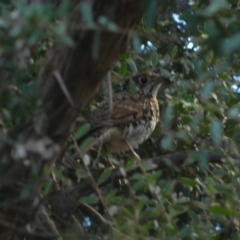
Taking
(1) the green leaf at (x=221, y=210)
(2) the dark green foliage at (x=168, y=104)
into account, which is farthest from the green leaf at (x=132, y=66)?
(1) the green leaf at (x=221, y=210)

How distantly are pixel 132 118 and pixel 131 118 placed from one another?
0.02 metres

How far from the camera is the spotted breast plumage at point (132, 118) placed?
576 centimetres

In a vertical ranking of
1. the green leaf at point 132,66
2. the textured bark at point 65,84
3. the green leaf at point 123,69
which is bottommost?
the green leaf at point 132,66

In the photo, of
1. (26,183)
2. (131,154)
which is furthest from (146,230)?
(131,154)

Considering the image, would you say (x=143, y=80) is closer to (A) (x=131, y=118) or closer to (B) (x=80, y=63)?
(A) (x=131, y=118)

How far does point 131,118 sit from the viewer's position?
21.1ft

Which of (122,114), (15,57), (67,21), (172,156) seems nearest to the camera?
(67,21)

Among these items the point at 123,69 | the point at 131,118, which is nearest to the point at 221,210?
the point at 123,69

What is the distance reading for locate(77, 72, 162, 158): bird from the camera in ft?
18.8

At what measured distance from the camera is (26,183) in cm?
324

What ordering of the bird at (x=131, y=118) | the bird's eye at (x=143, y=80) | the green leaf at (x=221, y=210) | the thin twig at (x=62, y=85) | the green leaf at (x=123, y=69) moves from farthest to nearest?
the bird's eye at (x=143, y=80)
the bird at (x=131, y=118)
the green leaf at (x=123, y=69)
the green leaf at (x=221, y=210)
the thin twig at (x=62, y=85)

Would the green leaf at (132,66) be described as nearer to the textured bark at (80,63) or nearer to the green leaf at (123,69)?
the green leaf at (123,69)

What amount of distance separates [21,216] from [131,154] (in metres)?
2.30

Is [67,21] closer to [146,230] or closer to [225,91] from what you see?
[146,230]
